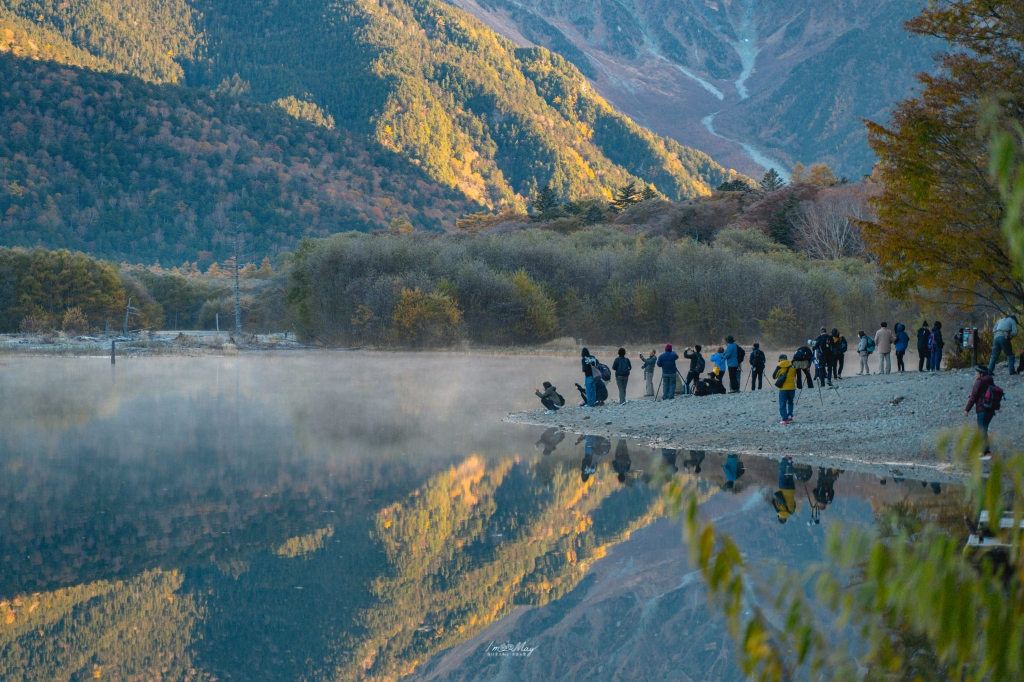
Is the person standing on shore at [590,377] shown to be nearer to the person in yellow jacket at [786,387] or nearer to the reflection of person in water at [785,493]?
the person in yellow jacket at [786,387]

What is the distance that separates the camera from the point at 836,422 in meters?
21.8

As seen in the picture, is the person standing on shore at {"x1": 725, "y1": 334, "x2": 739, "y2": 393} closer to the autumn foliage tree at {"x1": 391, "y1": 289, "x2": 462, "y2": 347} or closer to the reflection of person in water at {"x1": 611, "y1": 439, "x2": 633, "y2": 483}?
Result: the reflection of person in water at {"x1": 611, "y1": 439, "x2": 633, "y2": 483}

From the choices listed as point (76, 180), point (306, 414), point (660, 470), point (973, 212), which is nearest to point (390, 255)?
point (306, 414)

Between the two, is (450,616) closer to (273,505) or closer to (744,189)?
(273,505)

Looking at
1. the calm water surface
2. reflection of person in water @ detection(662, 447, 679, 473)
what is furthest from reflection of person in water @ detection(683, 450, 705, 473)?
reflection of person in water @ detection(662, 447, 679, 473)

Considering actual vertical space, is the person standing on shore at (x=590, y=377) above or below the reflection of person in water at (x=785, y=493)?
above

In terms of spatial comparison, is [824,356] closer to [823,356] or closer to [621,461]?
[823,356]

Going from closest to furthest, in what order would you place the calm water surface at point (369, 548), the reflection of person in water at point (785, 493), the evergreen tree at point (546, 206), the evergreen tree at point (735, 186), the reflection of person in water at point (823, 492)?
1. the calm water surface at point (369, 548)
2. the reflection of person in water at point (823, 492)
3. the reflection of person in water at point (785, 493)
4. the evergreen tree at point (735, 186)
5. the evergreen tree at point (546, 206)

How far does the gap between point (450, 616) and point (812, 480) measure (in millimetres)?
8436

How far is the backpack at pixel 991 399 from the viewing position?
16.3 m

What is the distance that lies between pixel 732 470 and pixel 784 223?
68961mm

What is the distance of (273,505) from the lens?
16062 millimetres

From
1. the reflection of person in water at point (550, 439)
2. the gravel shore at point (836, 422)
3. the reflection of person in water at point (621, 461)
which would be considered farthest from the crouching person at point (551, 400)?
the reflection of person in water at point (621, 461)

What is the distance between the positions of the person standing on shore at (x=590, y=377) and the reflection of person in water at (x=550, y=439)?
1838 mm
